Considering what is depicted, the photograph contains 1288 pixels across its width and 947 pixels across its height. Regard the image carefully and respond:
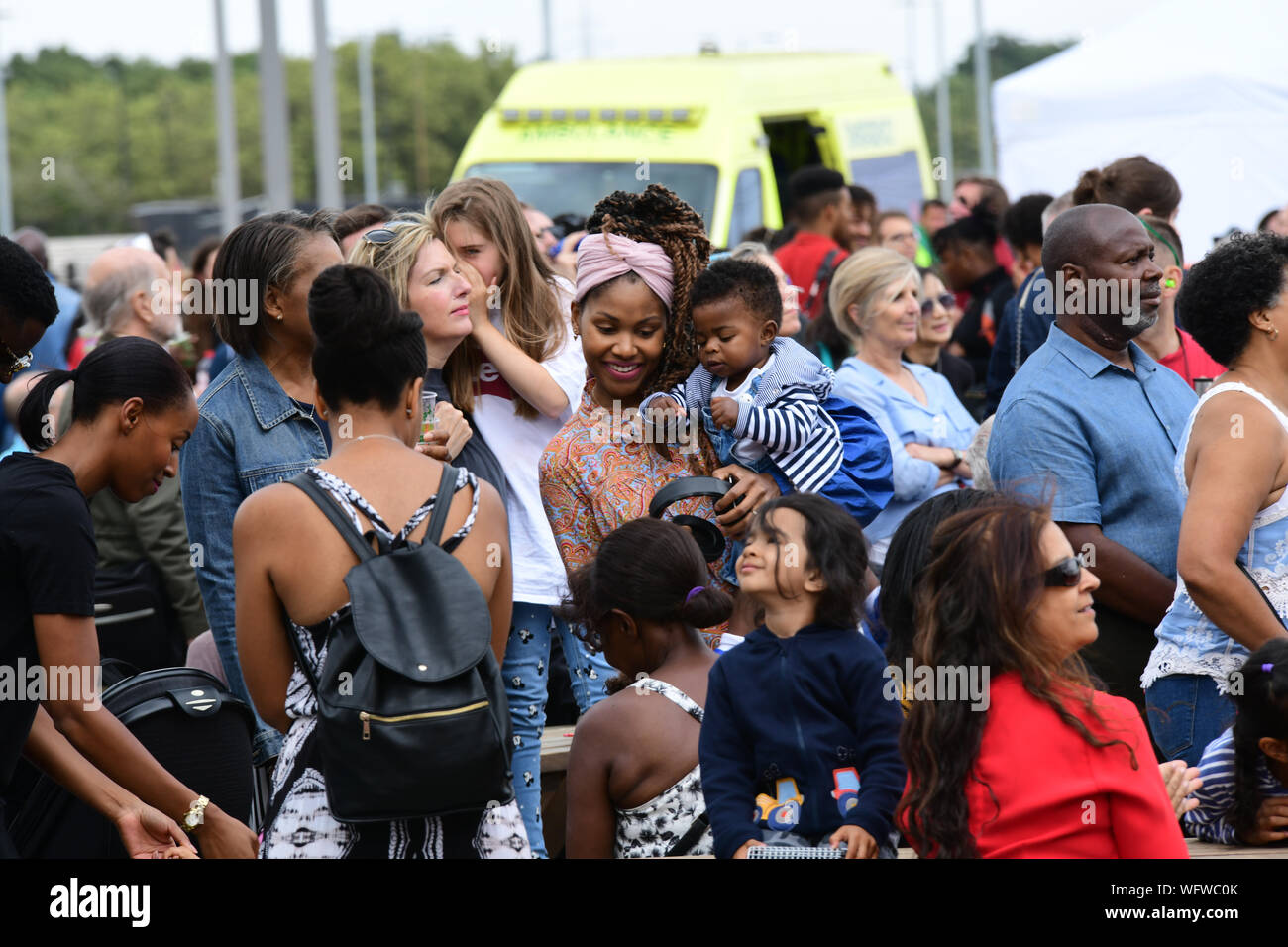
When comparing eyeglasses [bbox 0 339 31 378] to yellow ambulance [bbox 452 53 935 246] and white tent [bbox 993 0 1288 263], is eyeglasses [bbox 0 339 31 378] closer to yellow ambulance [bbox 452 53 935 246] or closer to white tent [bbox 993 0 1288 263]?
yellow ambulance [bbox 452 53 935 246]

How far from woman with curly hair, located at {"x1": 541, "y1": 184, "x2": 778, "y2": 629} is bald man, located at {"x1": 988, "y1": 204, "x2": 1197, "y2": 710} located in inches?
28.2

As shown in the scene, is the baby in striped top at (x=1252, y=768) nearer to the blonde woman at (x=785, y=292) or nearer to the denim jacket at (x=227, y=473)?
the denim jacket at (x=227, y=473)

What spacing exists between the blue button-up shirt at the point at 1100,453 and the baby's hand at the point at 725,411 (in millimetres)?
725

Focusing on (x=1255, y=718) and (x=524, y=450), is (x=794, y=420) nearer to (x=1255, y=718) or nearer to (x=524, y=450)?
(x=524, y=450)

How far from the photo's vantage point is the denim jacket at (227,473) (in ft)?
11.9

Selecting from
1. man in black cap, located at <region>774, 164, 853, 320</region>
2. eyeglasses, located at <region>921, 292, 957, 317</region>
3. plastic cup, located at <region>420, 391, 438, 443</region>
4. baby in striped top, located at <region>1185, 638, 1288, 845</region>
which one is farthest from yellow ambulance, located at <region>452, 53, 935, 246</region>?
baby in striped top, located at <region>1185, 638, 1288, 845</region>

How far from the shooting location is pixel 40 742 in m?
3.18

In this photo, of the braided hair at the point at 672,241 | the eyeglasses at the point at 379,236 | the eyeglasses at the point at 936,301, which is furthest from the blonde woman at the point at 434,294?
the eyeglasses at the point at 936,301

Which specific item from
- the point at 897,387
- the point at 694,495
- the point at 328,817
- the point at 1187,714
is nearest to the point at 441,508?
the point at 328,817

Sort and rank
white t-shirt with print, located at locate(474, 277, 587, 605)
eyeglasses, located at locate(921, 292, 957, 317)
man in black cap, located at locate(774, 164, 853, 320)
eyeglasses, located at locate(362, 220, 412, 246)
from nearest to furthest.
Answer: eyeglasses, located at locate(362, 220, 412, 246) < white t-shirt with print, located at locate(474, 277, 587, 605) < eyeglasses, located at locate(921, 292, 957, 317) < man in black cap, located at locate(774, 164, 853, 320)

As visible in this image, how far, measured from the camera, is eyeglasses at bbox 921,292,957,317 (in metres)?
6.97
